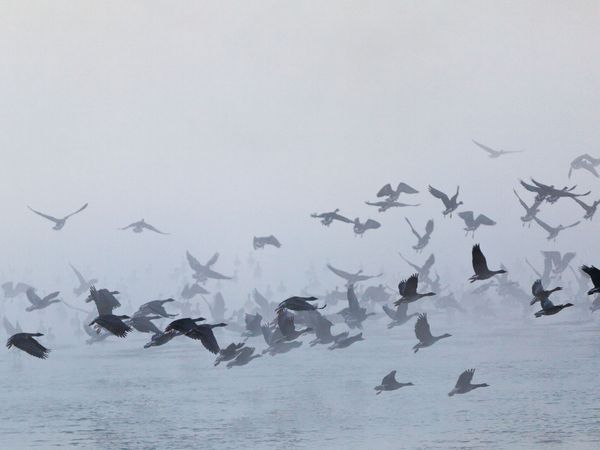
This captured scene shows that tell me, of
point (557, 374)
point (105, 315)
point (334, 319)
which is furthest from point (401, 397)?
point (334, 319)

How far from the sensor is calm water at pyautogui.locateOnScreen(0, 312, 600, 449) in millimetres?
23062

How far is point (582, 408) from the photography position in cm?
2517

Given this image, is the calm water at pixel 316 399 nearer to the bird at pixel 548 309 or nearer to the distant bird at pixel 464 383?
the distant bird at pixel 464 383

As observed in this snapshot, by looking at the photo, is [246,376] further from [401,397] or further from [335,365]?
[401,397]

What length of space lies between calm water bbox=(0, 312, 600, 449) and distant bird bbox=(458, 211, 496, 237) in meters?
4.75

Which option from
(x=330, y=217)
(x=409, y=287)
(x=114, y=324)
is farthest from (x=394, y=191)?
(x=114, y=324)

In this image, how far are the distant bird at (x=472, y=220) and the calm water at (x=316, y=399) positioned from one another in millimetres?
4755

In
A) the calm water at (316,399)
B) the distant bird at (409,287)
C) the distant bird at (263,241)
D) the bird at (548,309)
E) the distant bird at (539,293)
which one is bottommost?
the calm water at (316,399)

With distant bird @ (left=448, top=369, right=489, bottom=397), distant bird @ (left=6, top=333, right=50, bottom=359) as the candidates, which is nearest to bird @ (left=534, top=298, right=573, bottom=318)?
distant bird @ (left=448, top=369, right=489, bottom=397)

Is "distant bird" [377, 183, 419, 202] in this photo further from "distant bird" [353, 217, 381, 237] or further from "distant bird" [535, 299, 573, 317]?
"distant bird" [535, 299, 573, 317]

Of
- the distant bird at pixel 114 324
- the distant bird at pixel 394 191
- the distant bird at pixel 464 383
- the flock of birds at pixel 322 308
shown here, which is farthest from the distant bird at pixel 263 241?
the distant bird at pixel 114 324

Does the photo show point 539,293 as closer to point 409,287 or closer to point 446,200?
point 409,287

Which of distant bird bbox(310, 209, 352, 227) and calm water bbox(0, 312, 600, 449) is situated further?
distant bird bbox(310, 209, 352, 227)

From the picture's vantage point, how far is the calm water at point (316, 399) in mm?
23062
